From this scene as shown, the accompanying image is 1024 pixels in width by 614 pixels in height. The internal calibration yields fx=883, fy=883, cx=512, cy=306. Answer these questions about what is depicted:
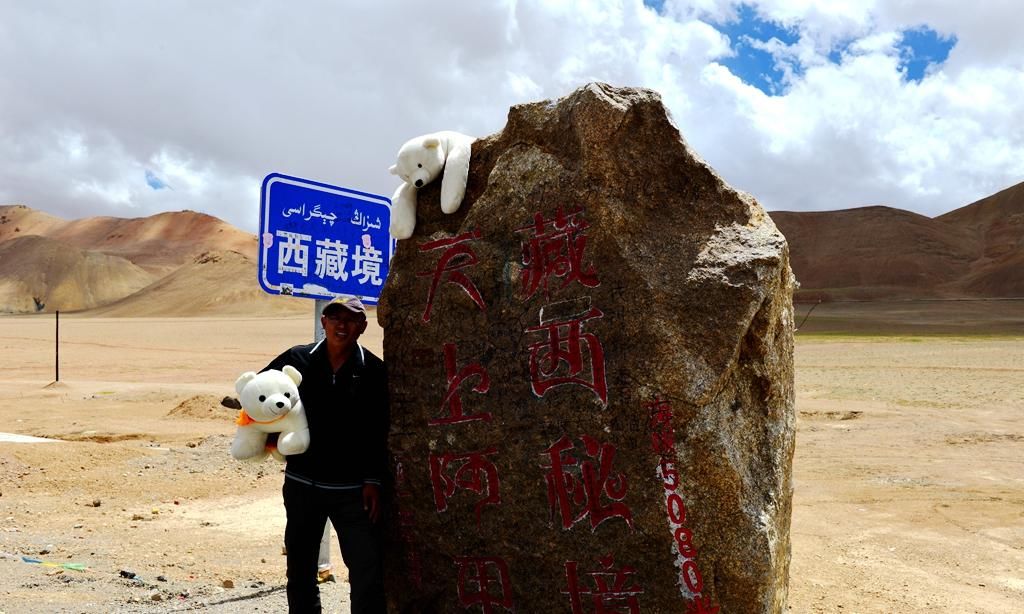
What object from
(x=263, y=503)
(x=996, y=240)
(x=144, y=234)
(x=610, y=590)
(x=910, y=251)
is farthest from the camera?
(x=144, y=234)

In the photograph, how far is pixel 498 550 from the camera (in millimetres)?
4086

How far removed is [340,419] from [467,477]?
2.17ft

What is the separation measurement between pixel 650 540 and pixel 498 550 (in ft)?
2.47

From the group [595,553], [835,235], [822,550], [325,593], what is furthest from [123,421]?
[835,235]

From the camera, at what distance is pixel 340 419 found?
13.0ft

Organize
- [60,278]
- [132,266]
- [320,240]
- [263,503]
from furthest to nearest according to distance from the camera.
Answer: [132,266], [60,278], [263,503], [320,240]

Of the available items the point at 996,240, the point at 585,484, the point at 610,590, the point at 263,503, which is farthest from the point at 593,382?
the point at 996,240

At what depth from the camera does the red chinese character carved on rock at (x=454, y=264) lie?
4.25m

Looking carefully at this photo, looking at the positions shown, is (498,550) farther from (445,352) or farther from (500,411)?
(445,352)

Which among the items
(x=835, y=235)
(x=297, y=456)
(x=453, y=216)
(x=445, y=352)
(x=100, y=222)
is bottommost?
(x=297, y=456)

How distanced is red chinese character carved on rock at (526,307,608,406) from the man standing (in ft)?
2.56

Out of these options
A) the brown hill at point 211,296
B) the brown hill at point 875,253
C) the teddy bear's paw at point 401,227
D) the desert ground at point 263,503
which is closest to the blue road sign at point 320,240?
the teddy bear's paw at point 401,227

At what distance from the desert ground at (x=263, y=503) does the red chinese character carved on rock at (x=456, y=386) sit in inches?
79.0

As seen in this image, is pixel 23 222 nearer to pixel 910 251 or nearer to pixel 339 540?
pixel 910 251
